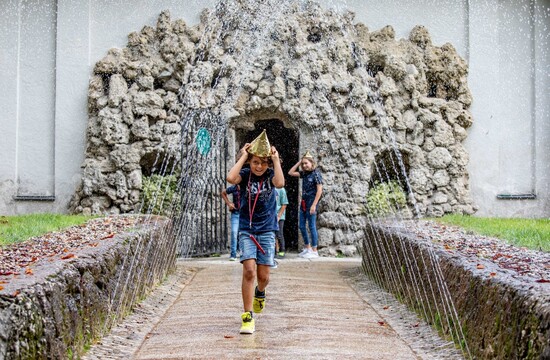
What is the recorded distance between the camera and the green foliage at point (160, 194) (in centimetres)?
1279

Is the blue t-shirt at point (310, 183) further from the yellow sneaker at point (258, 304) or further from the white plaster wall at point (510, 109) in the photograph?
the yellow sneaker at point (258, 304)

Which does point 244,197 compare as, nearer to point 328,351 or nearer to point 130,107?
point 328,351

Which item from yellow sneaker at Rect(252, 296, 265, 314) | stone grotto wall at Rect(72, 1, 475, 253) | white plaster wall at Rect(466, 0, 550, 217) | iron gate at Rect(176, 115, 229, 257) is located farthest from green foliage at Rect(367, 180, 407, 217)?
yellow sneaker at Rect(252, 296, 265, 314)

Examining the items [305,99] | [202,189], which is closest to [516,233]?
[305,99]

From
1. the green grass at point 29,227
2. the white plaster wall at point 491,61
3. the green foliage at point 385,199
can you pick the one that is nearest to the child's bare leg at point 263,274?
the green grass at point 29,227

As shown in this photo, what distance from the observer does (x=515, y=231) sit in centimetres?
838

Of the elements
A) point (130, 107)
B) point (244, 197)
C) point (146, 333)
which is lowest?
point (146, 333)

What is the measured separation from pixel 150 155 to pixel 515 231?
677cm

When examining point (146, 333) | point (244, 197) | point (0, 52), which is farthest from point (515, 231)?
point (0, 52)

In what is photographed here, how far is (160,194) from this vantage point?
1297 centimetres

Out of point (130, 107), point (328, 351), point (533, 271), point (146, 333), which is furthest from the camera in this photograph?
point (130, 107)

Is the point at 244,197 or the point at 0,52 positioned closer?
the point at 244,197

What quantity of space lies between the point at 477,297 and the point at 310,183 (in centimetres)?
684

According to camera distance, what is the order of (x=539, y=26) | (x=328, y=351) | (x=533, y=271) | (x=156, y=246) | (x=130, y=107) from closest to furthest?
(x=533, y=271) → (x=328, y=351) → (x=156, y=246) → (x=130, y=107) → (x=539, y=26)
